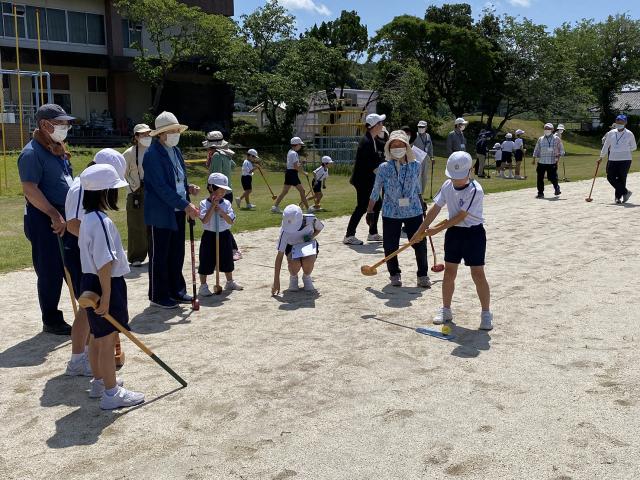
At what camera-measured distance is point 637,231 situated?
445 inches

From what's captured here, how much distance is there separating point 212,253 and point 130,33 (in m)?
32.0

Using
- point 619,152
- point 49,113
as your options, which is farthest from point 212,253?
point 619,152

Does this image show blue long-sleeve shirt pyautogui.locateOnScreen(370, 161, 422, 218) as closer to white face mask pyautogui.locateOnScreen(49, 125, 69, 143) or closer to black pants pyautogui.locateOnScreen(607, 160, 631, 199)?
white face mask pyautogui.locateOnScreen(49, 125, 69, 143)

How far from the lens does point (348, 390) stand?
15.5 ft

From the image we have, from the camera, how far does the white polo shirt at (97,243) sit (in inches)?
168

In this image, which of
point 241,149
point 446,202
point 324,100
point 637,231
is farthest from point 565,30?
point 446,202

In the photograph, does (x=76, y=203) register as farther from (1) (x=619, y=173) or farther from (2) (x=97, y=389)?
(1) (x=619, y=173)

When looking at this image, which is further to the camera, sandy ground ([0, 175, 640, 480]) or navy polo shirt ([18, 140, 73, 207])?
navy polo shirt ([18, 140, 73, 207])

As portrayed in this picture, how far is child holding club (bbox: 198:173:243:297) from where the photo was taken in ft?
24.4

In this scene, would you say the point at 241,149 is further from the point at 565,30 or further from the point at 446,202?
the point at 565,30

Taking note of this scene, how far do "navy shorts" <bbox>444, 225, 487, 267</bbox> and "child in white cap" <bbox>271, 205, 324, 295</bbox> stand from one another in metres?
1.80

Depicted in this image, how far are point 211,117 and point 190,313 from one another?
3400 cm

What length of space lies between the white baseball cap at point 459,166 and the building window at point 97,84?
3368cm

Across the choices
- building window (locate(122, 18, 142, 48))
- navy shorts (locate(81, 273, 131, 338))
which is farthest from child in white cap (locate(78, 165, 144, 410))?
building window (locate(122, 18, 142, 48))
